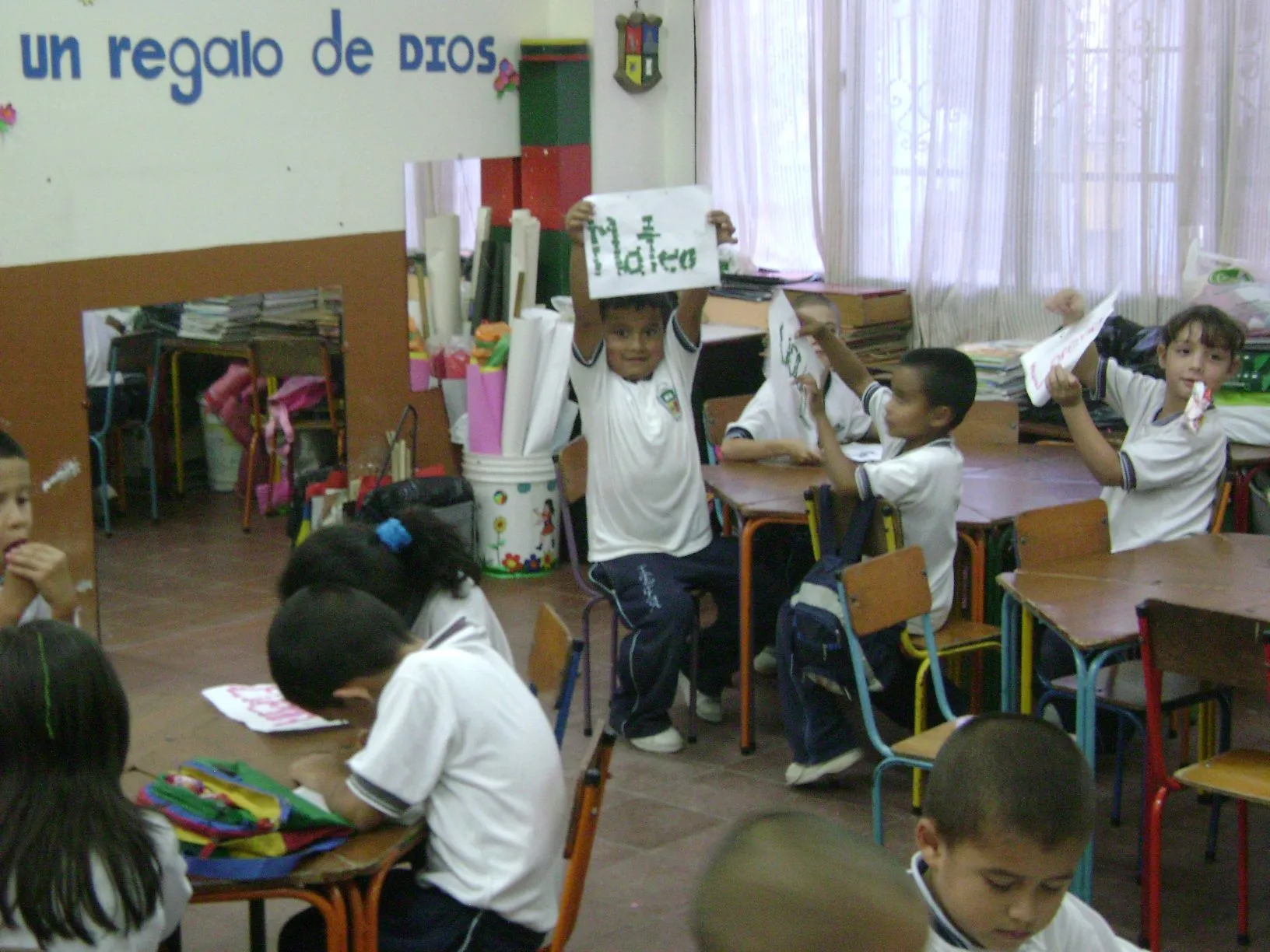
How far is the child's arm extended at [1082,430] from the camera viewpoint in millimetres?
4195

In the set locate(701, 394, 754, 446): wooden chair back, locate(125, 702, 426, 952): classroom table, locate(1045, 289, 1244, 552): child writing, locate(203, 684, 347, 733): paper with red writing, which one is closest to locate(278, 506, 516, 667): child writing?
locate(203, 684, 347, 733): paper with red writing

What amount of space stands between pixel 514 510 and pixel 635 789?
2371 mm

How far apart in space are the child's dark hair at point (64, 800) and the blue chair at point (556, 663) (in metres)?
0.93

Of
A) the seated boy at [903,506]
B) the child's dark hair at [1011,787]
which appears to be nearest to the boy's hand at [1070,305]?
the seated boy at [903,506]

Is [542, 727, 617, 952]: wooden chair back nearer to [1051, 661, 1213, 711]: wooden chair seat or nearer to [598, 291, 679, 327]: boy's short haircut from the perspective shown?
[1051, 661, 1213, 711]: wooden chair seat

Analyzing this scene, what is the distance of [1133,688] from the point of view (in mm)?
3779

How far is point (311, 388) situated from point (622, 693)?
3135 mm

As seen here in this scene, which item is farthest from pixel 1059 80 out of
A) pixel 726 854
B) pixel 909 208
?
pixel 726 854

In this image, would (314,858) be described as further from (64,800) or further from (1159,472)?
(1159,472)

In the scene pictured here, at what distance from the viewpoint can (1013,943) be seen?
1934 mm

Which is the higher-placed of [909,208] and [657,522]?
[909,208]

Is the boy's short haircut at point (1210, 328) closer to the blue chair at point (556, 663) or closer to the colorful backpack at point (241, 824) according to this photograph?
the blue chair at point (556, 663)

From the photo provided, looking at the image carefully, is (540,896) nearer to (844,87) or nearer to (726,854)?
(726,854)

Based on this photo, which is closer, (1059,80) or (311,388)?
(1059,80)
